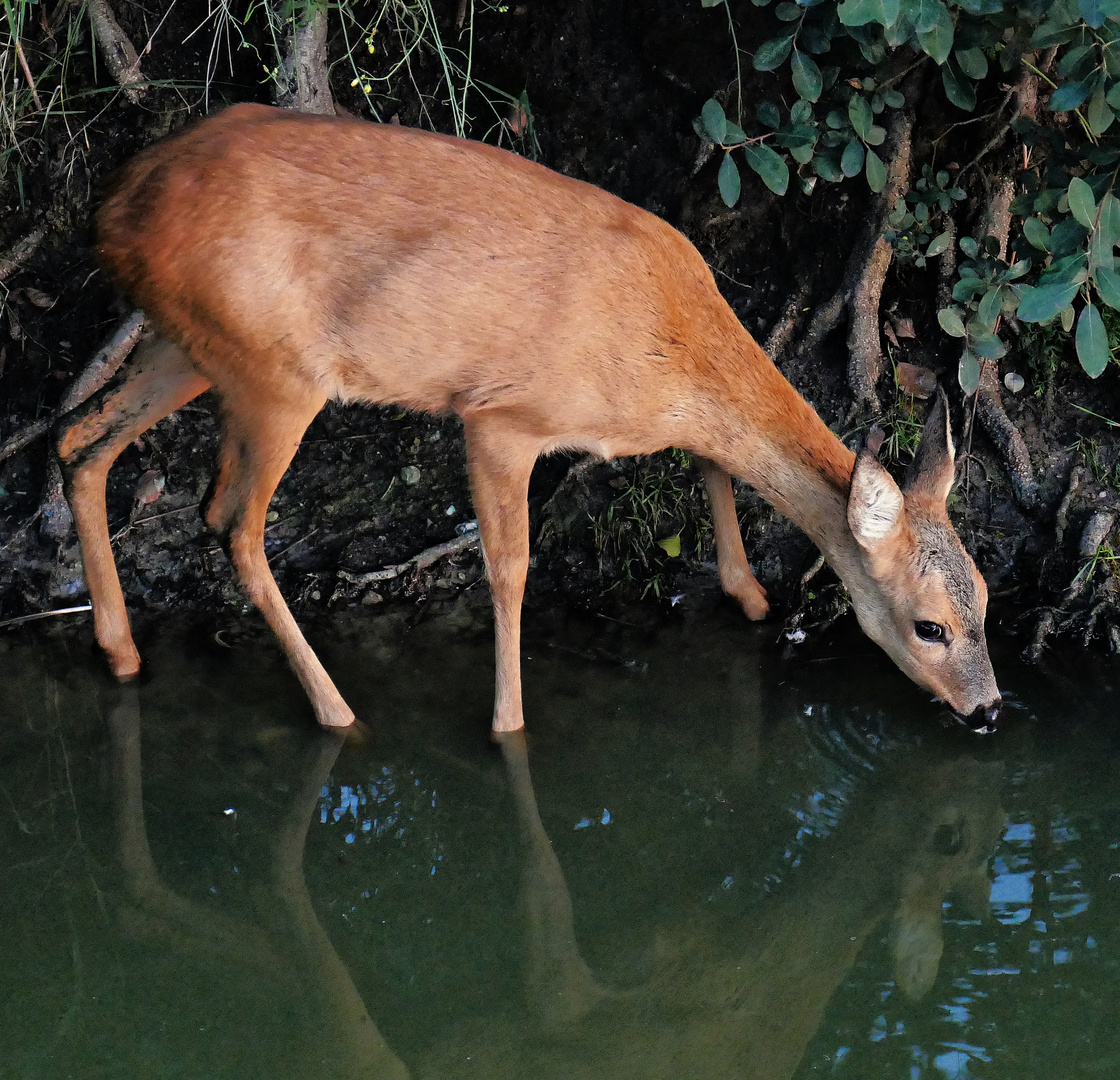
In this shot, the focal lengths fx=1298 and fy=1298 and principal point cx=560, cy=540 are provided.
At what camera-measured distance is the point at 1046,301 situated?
383cm

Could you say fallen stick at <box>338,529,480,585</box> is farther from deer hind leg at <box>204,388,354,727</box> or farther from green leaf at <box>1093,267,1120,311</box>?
green leaf at <box>1093,267,1120,311</box>

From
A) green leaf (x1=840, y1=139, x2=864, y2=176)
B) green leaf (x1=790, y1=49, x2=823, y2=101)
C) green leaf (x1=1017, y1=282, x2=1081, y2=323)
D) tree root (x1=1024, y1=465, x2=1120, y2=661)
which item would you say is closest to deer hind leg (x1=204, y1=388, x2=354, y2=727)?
green leaf (x1=790, y1=49, x2=823, y2=101)

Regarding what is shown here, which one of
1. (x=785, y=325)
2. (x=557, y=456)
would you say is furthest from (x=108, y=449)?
(x=785, y=325)

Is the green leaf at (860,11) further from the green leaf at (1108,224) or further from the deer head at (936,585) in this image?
the deer head at (936,585)

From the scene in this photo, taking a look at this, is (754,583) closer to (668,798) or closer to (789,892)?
(668,798)

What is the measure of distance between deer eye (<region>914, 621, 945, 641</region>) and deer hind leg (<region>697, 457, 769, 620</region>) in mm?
861

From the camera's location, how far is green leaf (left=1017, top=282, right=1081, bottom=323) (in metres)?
3.82

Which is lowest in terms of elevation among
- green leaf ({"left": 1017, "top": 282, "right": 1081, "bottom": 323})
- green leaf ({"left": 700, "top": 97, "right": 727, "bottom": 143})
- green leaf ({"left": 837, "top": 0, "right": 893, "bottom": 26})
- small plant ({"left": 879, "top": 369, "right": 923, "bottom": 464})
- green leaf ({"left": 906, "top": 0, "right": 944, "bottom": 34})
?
small plant ({"left": 879, "top": 369, "right": 923, "bottom": 464})

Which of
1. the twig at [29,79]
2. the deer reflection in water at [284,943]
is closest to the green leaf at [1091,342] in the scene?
the deer reflection in water at [284,943]

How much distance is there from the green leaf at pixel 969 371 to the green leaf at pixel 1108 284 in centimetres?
69

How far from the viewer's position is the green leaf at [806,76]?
14.0 feet

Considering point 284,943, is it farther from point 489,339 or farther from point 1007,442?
point 1007,442

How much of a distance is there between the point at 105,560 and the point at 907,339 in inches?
124

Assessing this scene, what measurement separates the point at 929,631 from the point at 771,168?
1671 mm
